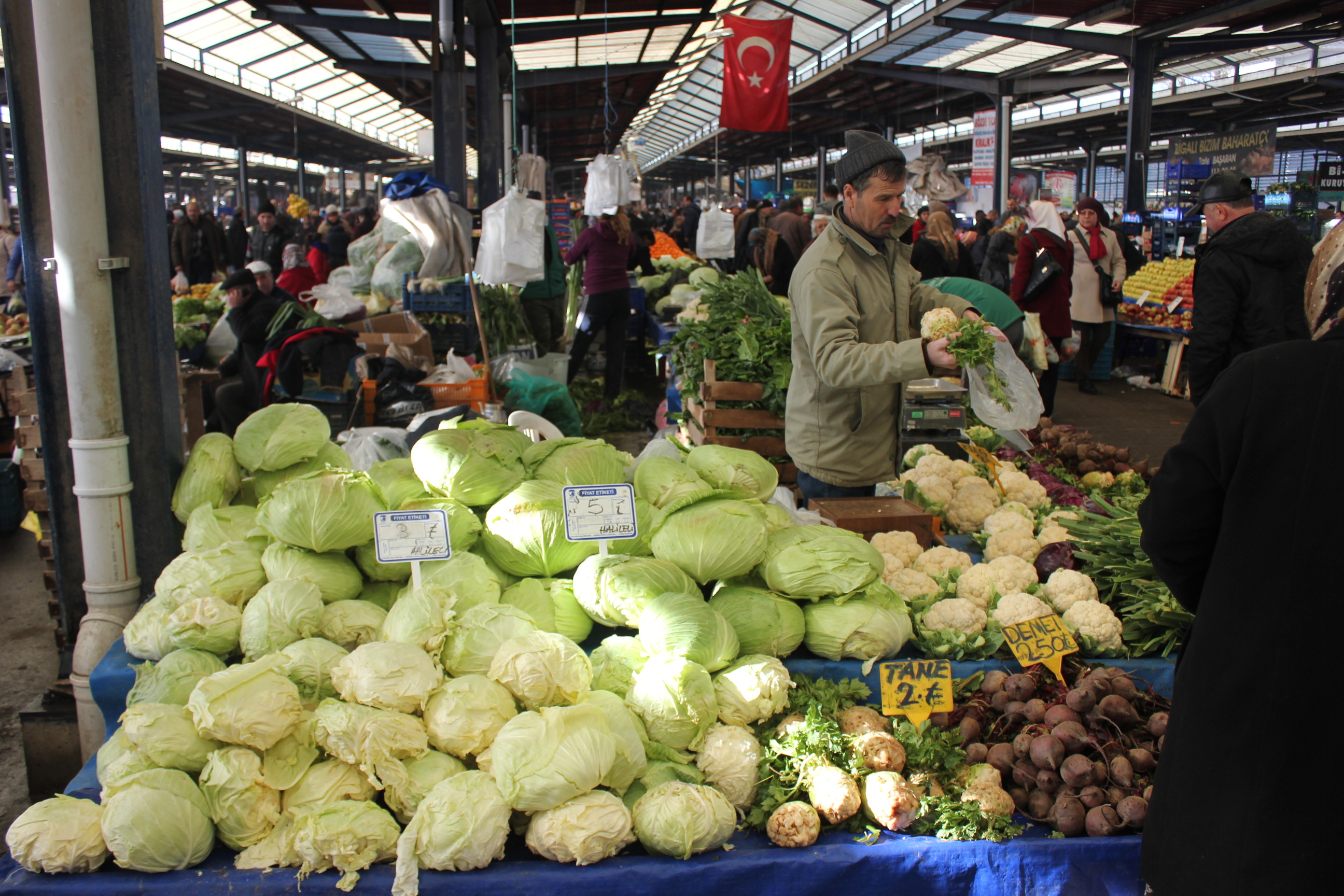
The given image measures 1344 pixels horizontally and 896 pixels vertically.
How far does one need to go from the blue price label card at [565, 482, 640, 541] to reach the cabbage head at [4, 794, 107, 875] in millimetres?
1111

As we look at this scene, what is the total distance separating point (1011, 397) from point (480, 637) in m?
1.93

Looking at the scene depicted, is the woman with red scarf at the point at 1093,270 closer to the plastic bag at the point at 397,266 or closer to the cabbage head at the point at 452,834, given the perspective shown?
the plastic bag at the point at 397,266

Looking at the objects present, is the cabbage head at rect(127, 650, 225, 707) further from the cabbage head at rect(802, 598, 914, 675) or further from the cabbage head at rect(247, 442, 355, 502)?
the cabbage head at rect(802, 598, 914, 675)

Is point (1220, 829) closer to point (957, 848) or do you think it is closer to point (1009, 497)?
point (957, 848)

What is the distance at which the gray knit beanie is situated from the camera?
278cm

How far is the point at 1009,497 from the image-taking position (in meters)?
3.72

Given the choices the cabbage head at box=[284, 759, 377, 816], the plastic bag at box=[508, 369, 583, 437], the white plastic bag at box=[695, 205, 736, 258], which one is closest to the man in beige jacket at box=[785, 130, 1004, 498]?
the cabbage head at box=[284, 759, 377, 816]

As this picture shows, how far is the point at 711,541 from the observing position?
7.48ft

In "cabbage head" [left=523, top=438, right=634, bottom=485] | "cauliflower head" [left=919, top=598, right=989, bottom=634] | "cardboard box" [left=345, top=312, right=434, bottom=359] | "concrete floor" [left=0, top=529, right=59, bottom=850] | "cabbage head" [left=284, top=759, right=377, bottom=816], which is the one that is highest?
"cardboard box" [left=345, top=312, right=434, bottom=359]

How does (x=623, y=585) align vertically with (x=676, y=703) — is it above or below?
above

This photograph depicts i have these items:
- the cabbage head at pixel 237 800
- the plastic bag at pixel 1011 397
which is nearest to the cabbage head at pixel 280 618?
the cabbage head at pixel 237 800

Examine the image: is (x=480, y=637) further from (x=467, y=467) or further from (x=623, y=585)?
(x=467, y=467)

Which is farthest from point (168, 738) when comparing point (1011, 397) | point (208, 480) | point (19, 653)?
point (19, 653)

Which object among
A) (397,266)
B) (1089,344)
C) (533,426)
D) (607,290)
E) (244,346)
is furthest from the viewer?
(1089,344)
